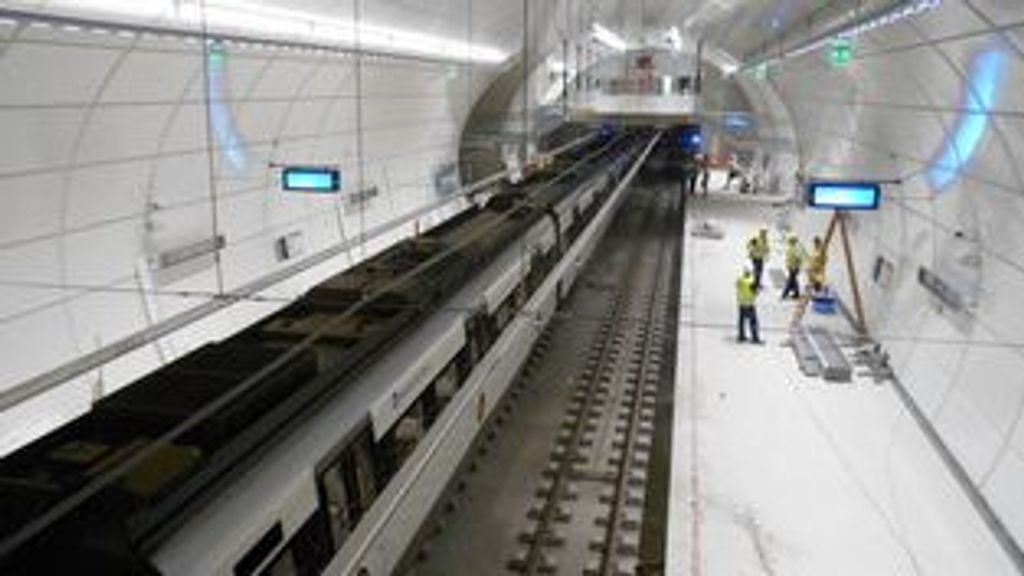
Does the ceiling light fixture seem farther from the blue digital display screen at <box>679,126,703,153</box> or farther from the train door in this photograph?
the train door

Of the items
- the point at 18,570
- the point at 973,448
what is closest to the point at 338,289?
the point at 18,570

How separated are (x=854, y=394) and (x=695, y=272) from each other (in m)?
7.26

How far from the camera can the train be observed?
3.26m

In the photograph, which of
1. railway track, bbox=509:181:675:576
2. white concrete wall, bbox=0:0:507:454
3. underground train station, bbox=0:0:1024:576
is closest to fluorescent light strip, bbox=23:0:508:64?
underground train station, bbox=0:0:1024:576

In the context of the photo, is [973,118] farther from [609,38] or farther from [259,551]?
[609,38]

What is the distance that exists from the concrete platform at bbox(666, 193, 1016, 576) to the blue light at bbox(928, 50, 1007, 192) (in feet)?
10.6

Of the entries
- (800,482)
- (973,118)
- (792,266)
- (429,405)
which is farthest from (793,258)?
(429,405)

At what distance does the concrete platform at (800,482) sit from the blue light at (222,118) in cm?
793

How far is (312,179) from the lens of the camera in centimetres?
1266

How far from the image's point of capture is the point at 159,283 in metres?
11.5

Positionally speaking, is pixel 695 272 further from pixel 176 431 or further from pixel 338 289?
pixel 176 431

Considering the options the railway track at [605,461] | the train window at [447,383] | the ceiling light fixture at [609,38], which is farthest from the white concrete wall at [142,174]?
the ceiling light fixture at [609,38]

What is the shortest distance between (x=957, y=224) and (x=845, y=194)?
7.58ft

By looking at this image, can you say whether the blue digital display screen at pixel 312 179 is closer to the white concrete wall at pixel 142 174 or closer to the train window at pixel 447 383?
the white concrete wall at pixel 142 174
